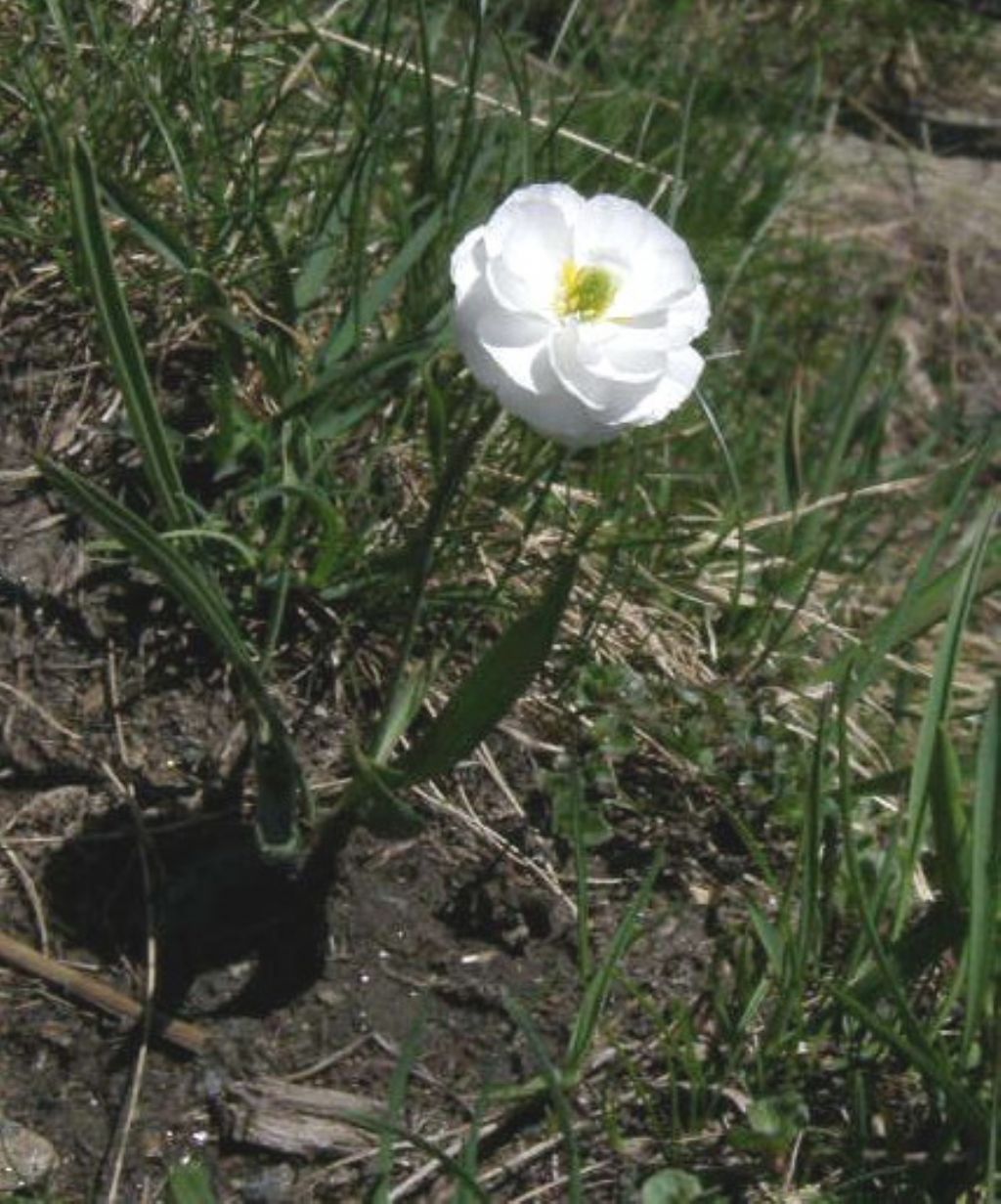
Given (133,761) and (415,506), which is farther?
(415,506)

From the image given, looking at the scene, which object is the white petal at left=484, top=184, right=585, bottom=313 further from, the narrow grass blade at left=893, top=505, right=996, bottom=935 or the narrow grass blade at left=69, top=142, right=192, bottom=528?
the narrow grass blade at left=893, top=505, right=996, bottom=935

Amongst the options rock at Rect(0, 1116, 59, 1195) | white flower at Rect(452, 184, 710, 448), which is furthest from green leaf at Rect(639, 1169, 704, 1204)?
white flower at Rect(452, 184, 710, 448)

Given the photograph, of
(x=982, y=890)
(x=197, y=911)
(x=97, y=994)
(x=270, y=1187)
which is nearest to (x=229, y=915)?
(x=197, y=911)

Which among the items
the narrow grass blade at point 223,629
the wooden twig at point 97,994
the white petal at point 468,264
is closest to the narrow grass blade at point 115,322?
the narrow grass blade at point 223,629

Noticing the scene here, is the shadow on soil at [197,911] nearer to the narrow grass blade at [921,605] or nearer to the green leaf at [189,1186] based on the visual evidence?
the green leaf at [189,1186]

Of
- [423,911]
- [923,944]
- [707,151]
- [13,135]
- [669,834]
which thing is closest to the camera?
[923,944]

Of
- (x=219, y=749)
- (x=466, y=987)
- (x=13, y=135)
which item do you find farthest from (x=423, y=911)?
(x=13, y=135)

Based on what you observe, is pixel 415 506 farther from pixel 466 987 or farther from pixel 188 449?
pixel 466 987
